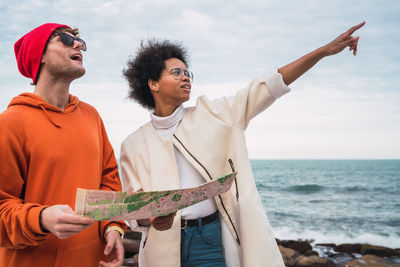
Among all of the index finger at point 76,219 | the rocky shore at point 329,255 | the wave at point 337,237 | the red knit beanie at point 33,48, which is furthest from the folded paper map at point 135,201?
the wave at point 337,237

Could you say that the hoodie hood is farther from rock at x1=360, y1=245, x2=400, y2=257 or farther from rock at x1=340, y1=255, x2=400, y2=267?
rock at x1=360, y1=245, x2=400, y2=257

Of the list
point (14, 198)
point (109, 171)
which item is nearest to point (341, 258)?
point (109, 171)

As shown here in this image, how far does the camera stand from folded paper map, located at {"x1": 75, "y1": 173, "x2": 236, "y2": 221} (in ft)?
4.49

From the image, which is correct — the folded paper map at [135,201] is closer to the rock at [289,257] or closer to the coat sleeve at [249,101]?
the coat sleeve at [249,101]

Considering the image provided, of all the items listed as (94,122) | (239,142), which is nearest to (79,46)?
(94,122)

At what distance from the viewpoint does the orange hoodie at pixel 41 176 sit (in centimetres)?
171

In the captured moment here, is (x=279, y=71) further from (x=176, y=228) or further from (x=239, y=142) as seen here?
(x=176, y=228)

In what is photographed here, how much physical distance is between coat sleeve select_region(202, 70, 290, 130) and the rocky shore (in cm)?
488

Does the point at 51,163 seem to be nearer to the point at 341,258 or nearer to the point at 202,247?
the point at 202,247

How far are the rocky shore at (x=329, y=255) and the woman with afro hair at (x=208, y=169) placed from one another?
447 cm

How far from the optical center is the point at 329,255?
30.9 feet

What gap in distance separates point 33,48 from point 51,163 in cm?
82

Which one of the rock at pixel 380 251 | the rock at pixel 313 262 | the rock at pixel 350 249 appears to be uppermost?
the rock at pixel 313 262

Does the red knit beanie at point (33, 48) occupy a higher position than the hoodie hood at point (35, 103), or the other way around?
the red knit beanie at point (33, 48)
